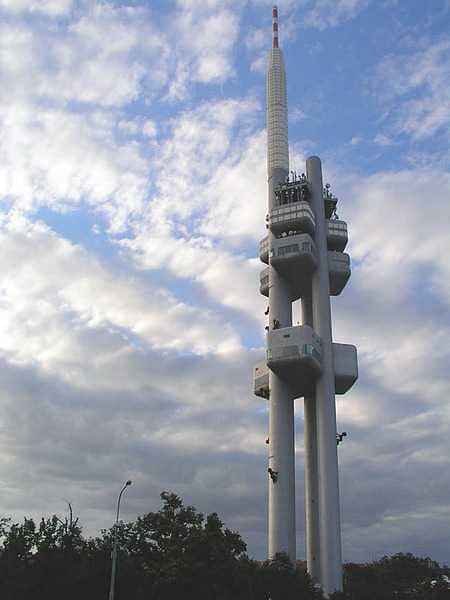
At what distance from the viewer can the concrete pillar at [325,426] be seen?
242ft

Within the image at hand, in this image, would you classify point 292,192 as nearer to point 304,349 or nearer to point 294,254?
point 294,254

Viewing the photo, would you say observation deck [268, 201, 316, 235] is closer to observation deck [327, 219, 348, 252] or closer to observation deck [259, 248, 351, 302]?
observation deck [259, 248, 351, 302]

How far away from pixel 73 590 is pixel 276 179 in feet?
197

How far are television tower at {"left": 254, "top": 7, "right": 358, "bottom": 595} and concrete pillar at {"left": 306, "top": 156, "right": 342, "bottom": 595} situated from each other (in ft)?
0.37

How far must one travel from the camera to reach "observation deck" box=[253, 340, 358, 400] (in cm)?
8362

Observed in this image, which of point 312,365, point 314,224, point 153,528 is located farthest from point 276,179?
point 153,528

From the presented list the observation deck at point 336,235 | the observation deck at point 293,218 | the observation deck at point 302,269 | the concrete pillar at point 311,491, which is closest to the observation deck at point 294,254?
the observation deck at point 302,269

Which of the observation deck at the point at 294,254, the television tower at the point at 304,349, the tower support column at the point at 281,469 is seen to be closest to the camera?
the tower support column at the point at 281,469

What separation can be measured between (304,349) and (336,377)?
313 inches

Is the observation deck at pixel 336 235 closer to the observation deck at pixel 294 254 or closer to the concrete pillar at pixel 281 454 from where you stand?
the observation deck at pixel 294 254

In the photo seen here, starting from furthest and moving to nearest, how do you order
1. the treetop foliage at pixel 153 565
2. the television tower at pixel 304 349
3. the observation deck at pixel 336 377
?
the observation deck at pixel 336 377, the television tower at pixel 304 349, the treetop foliage at pixel 153 565

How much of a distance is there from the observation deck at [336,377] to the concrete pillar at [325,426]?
1.29 meters

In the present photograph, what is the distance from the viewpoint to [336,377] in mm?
83625

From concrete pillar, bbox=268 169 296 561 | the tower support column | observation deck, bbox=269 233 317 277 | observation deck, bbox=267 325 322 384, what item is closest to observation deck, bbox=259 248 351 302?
observation deck, bbox=269 233 317 277
